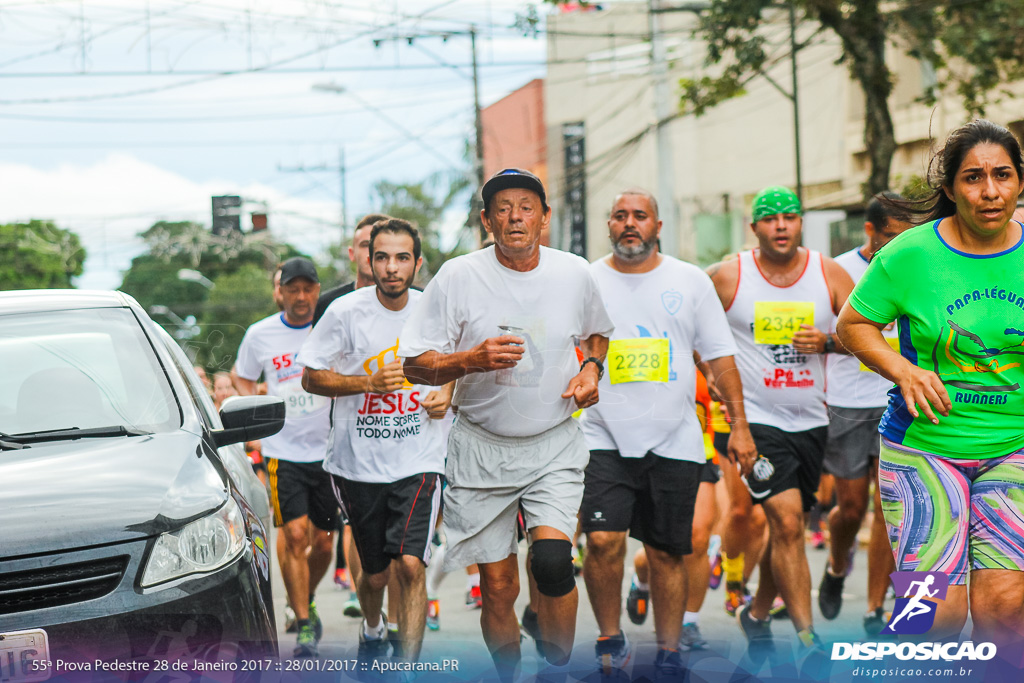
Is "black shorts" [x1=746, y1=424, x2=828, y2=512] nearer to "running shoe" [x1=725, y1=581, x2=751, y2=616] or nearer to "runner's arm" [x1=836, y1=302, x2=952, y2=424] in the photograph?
"running shoe" [x1=725, y1=581, x2=751, y2=616]

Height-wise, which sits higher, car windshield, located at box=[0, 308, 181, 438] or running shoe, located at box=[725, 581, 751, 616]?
car windshield, located at box=[0, 308, 181, 438]

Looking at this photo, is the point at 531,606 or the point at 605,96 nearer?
the point at 531,606

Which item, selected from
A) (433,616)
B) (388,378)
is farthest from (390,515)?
(433,616)

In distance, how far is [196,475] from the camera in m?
3.83

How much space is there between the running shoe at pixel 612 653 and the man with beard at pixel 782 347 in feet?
2.91

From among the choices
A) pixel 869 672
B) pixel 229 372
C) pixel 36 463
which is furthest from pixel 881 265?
pixel 229 372

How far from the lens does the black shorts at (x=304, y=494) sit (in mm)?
7176

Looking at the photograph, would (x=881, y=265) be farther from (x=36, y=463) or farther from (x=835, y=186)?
(x=835, y=186)

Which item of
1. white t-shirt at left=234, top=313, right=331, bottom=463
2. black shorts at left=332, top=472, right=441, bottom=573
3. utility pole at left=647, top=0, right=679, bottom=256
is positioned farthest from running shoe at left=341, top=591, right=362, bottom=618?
utility pole at left=647, top=0, right=679, bottom=256

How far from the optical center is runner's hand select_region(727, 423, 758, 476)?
555cm

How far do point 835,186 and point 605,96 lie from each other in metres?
11.0

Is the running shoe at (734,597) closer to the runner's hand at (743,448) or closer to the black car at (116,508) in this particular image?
the runner's hand at (743,448)

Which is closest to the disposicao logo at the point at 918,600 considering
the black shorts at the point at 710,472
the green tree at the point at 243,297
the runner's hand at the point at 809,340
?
the runner's hand at the point at 809,340

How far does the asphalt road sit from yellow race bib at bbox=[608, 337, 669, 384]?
1.35 meters
